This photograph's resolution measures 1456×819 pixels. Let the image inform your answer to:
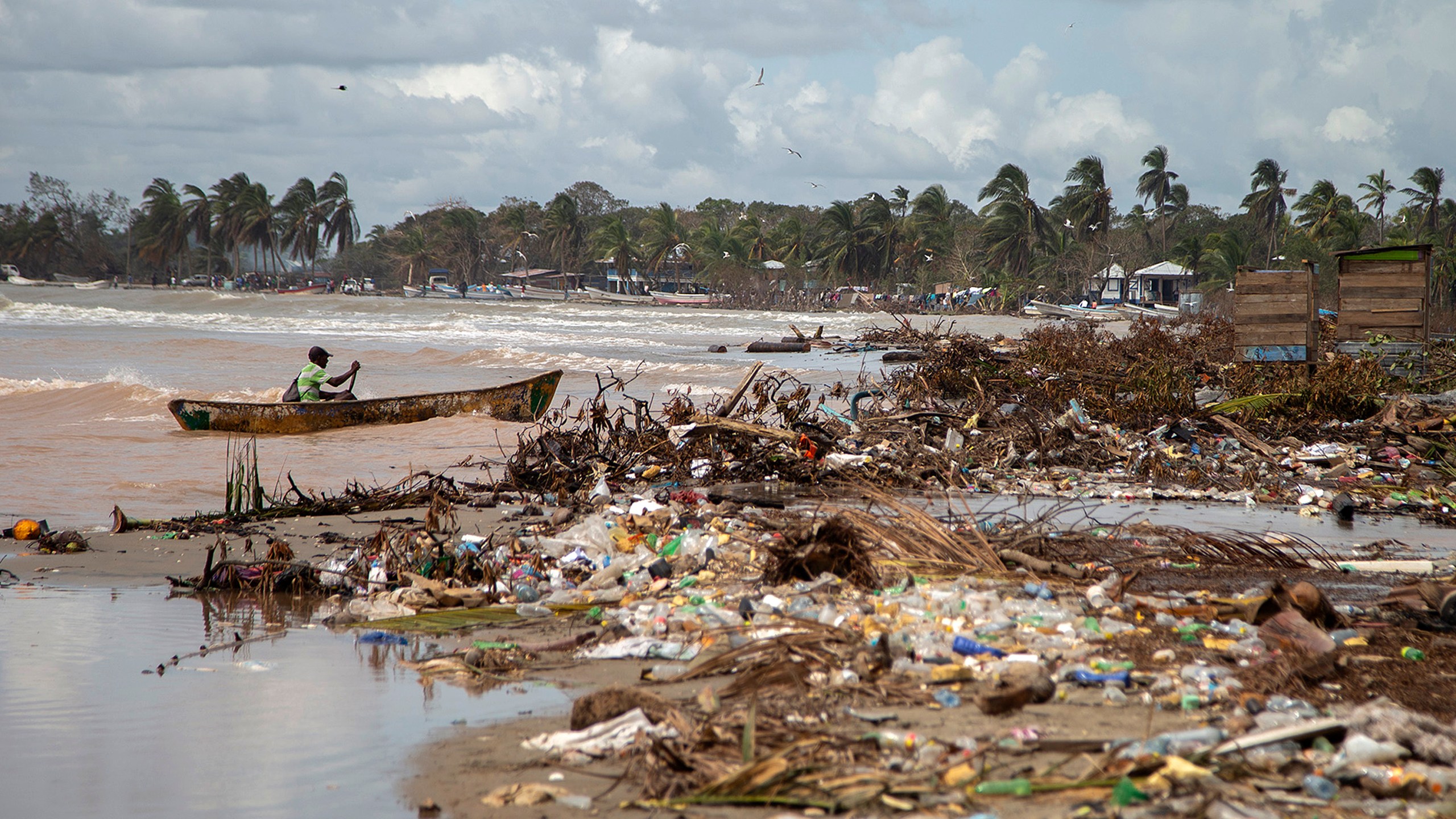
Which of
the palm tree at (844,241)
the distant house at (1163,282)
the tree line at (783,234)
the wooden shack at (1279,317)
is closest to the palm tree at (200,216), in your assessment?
the tree line at (783,234)

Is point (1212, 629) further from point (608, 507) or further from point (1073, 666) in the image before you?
point (608, 507)

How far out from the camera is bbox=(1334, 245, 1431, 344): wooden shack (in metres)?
11.3

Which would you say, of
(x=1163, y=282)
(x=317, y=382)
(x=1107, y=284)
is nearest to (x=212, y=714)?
(x=317, y=382)

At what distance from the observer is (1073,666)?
10.2ft

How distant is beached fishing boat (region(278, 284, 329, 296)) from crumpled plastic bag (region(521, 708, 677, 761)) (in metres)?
76.1

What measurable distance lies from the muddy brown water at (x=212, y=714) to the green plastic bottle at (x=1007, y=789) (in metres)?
1.42

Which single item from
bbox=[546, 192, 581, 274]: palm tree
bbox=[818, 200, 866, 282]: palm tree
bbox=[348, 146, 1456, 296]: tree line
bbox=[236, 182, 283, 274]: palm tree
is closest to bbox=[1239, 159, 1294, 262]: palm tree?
bbox=[348, 146, 1456, 296]: tree line

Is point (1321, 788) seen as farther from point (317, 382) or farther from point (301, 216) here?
point (301, 216)

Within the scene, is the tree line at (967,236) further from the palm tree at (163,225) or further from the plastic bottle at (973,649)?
the plastic bottle at (973,649)

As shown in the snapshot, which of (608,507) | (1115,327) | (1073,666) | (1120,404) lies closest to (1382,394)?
(1120,404)

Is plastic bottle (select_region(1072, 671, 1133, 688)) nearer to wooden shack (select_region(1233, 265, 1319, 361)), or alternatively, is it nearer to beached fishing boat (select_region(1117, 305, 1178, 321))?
wooden shack (select_region(1233, 265, 1319, 361))

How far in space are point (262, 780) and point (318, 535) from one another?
129 inches

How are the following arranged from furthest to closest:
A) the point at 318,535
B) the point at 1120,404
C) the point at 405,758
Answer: the point at 1120,404
the point at 318,535
the point at 405,758

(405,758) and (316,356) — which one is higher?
(316,356)
